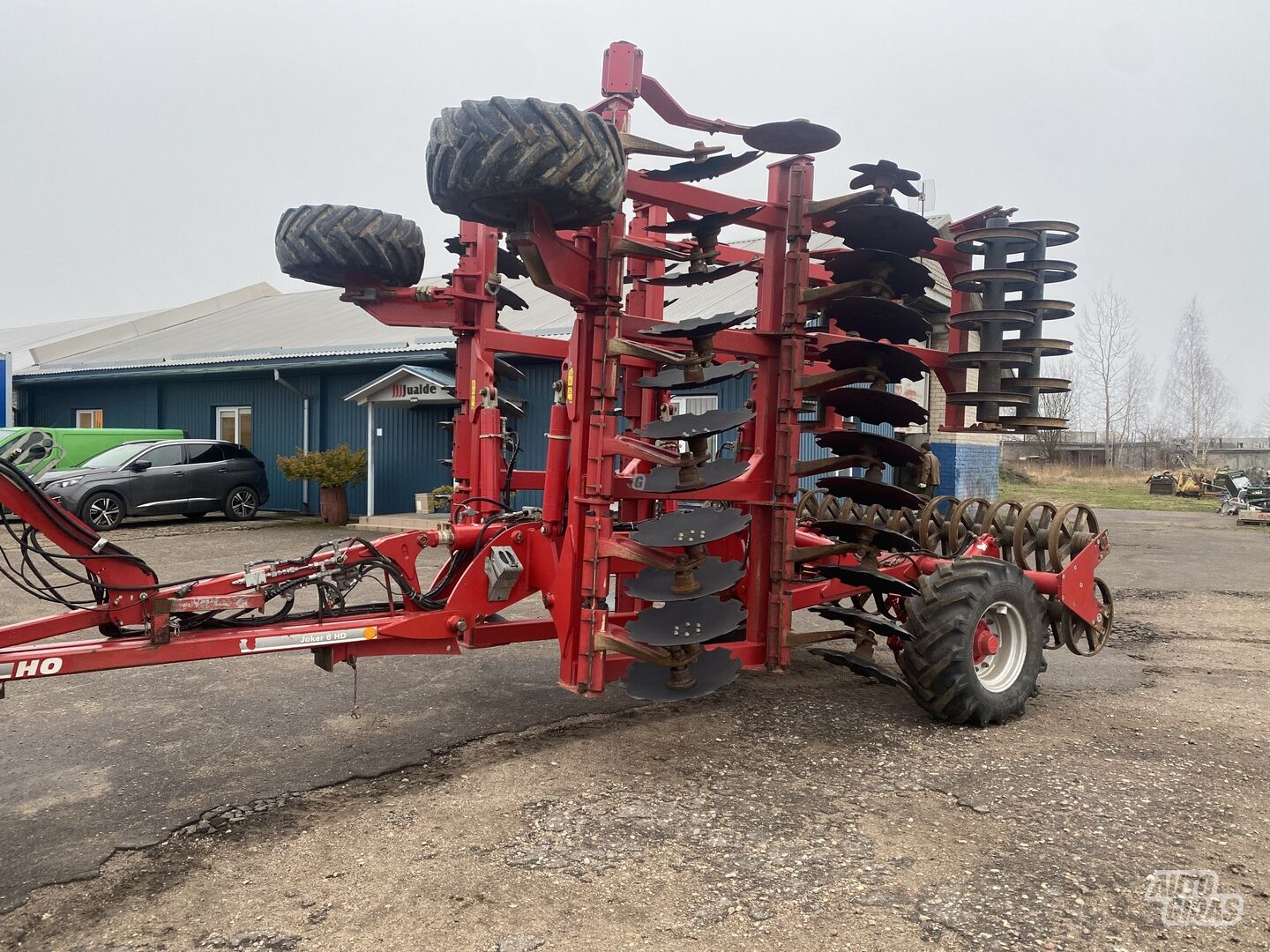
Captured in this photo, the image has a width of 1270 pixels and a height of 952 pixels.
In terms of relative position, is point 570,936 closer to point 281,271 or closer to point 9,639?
point 9,639

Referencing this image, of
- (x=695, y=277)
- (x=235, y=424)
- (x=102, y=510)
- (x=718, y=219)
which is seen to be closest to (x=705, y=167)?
(x=718, y=219)

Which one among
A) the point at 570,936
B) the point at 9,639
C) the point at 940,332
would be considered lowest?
the point at 570,936

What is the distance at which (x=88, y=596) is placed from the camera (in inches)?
346

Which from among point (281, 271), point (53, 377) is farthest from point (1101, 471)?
point (281, 271)

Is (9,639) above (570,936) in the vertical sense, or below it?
above

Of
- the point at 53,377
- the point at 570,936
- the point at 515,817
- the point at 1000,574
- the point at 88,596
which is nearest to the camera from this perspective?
the point at 570,936

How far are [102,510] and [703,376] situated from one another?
14.1 metres

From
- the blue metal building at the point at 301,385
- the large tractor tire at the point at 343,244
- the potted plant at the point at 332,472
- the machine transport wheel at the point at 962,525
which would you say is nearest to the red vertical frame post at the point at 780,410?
the machine transport wheel at the point at 962,525

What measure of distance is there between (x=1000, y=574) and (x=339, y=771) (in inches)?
137

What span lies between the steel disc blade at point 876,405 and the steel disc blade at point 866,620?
106cm

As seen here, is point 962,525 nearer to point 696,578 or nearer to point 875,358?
point 875,358

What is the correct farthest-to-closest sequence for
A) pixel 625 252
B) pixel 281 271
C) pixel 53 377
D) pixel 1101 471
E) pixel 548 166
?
pixel 1101 471 < pixel 53 377 < pixel 281 271 < pixel 625 252 < pixel 548 166

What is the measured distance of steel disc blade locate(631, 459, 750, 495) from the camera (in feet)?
14.0
